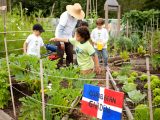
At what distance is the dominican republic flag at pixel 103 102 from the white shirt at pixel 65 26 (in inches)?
164

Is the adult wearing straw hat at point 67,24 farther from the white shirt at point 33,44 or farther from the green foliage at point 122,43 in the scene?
the green foliage at point 122,43

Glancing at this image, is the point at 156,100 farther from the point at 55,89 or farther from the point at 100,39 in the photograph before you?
the point at 100,39

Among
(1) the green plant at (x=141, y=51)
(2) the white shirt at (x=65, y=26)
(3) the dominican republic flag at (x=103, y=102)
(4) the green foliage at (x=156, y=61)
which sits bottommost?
(1) the green plant at (x=141, y=51)

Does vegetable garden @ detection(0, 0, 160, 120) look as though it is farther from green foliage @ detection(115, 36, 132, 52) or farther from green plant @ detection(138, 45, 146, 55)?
green foliage @ detection(115, 36, 132, 52)

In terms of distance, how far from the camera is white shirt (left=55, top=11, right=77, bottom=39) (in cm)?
874

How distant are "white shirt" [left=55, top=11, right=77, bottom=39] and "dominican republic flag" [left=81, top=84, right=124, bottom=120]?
13.7 feet

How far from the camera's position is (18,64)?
22.9ft

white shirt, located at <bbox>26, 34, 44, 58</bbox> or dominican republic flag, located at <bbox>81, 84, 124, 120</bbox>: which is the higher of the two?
white shirt, located at <bbox>26, 34, 44, 58</bbox>

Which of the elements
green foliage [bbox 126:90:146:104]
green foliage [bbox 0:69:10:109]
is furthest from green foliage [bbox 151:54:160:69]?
green foliage [bbox 0:69:10:109]

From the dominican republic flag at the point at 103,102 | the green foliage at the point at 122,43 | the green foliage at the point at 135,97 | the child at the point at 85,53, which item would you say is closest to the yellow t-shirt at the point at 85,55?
the child at the point at 85,53

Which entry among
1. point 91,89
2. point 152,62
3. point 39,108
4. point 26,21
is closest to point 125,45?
point 26,21

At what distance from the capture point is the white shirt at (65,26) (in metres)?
8.74

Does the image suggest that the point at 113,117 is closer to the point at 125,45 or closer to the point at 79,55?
the point at 79,55

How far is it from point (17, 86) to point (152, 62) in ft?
11.4
